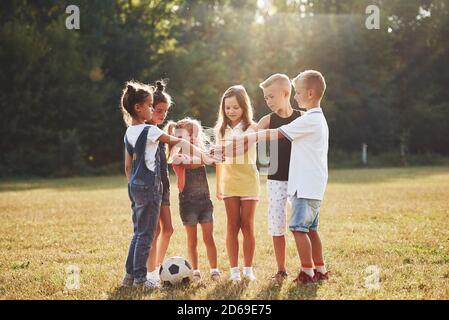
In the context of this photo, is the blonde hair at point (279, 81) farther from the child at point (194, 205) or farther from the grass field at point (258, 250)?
the grass field at point (258, 250)

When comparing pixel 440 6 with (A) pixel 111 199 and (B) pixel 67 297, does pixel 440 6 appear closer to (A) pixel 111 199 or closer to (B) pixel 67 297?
(A) pixel 111 199

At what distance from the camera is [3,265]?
670cm

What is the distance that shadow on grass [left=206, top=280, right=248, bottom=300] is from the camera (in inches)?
193

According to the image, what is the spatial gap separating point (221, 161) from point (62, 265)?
235 centimetres

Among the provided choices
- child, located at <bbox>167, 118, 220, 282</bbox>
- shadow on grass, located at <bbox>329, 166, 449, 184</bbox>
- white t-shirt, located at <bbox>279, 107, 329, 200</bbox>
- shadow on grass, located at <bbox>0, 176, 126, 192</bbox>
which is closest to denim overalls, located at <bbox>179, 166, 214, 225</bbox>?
child, located at <bbox>167, 118, 220, 282</bbox>

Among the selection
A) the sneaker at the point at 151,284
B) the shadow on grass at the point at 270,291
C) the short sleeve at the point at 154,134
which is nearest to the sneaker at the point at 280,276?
the shadow on grass at the point at 270,291

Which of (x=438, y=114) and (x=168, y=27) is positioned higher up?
(x=168, y=27)

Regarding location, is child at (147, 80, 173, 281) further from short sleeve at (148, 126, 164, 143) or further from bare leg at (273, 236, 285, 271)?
bare leg at (273, 236, 285, 271)

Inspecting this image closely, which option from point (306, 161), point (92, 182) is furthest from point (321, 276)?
point (92, 182)

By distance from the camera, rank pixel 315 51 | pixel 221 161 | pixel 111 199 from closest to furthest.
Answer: pixel 221 161 < pixel 111 199 < pixel 315 51

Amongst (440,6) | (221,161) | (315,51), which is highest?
(440,6)

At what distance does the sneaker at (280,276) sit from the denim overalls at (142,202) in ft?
4.17

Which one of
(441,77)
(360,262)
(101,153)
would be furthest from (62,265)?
(441,77)

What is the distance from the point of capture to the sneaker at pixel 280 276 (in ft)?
18.5
